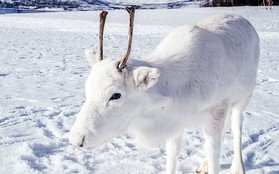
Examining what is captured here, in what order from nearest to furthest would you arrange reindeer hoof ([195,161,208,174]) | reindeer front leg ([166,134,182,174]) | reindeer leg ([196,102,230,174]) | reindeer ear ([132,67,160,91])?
1. reindeer ear ([132,67,160,91])
2. reindeer leg ([196,102,230,174])
3. reindeer front leg ([166,134,182,174])
4. reindeer hoof ([195,161,208,174])

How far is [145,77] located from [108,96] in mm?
294

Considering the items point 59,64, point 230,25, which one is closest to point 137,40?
point 59,64

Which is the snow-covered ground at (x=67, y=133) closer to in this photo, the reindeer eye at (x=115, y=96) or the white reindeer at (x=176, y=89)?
the white reindeer at (x=176, y=89)

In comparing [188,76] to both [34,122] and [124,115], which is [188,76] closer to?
[124,115]

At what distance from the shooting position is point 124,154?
4.60 metres

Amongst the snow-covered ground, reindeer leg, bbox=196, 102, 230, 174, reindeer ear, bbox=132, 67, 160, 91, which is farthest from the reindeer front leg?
reindeer ear, bbox=132, 67, 160, 91

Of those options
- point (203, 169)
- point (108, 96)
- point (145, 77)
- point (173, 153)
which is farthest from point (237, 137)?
point (108, 96)

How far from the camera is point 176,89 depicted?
3379 millimetres

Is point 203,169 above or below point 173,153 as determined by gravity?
below

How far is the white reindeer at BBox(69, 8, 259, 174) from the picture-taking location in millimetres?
2895

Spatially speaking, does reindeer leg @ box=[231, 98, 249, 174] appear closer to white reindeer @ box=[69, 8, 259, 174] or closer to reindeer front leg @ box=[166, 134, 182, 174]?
white reindeer @ box=[69, 8, 259, 174]

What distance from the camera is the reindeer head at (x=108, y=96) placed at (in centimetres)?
285

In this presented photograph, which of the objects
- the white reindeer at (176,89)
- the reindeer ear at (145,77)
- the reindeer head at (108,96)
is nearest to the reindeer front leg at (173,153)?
the white reindeer at (176,89)

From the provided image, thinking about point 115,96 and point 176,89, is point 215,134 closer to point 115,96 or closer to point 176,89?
point 176,89
